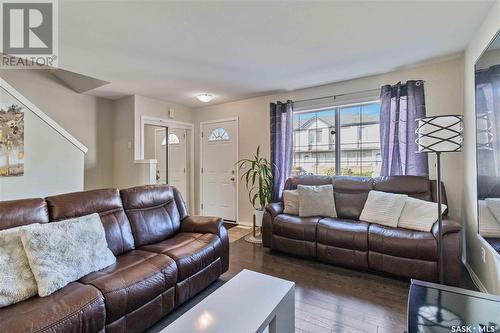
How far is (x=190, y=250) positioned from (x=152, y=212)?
0.66 meters

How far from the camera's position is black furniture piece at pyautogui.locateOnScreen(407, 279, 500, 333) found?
118 cm

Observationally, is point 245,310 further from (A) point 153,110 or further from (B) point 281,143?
(A) point 153,110

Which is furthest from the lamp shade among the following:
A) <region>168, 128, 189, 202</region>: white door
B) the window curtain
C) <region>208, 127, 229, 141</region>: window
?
<region>168, 128, 189, 202</region>: white door

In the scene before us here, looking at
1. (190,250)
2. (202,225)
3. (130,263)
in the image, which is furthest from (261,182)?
(130,263)

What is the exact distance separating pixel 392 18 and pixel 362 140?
5.88 feet

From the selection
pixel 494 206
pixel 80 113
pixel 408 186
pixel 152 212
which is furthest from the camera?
pixel 80 113

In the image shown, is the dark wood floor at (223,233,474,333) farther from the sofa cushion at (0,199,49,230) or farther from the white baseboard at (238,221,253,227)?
the sofa cushion at (0,199,49,230)

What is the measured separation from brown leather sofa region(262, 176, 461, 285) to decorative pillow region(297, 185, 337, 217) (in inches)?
3.9

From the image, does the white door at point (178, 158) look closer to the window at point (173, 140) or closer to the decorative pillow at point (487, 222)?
the window at point (173, 140)

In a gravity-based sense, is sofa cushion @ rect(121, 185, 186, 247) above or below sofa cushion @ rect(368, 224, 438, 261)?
above

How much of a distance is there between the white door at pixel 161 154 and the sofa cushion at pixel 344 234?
3.58 meters

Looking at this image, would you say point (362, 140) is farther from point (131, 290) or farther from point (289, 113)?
point (131, 290)

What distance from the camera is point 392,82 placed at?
127 inches

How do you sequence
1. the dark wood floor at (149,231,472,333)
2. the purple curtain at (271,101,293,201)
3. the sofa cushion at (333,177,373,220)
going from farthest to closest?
the purple curtain at (271,101,293,201) → the sofa cushion at (333,177,373,220) → the dark wood floor at (149,231,472,333)
